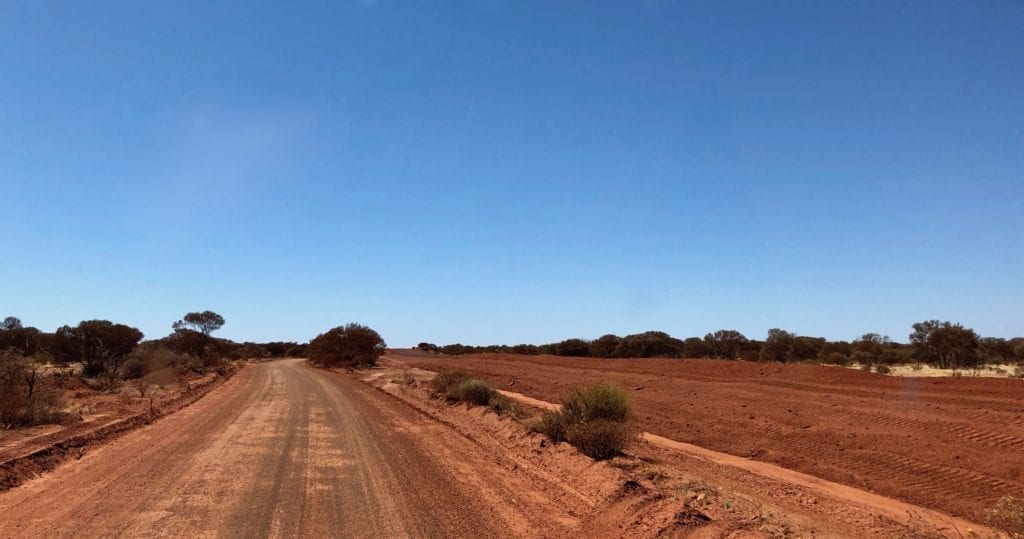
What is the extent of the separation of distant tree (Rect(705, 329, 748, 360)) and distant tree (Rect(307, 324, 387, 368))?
36189 mm

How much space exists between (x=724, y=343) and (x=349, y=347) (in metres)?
40.2

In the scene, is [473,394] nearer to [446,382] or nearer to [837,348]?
[446,382]

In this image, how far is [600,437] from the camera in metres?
12.7

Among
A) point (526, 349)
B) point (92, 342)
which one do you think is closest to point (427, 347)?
point (526, 349)

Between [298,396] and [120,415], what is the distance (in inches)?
357

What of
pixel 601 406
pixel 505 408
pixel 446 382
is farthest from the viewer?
pixel 446 382

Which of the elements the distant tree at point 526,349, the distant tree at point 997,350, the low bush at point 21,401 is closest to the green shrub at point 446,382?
the low bush at point 21,401

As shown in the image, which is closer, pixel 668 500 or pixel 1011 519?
pixel 1011 519

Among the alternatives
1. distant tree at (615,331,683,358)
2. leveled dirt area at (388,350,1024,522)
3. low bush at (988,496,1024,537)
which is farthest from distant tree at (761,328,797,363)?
low bush at (988,496,1024,537)

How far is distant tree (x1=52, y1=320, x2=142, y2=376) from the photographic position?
45.6 meters

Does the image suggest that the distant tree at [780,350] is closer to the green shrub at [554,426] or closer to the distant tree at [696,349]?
the distant tree at [696,349]

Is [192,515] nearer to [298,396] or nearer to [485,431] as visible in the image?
[485,431]

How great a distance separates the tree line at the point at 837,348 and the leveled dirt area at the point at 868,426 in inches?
530

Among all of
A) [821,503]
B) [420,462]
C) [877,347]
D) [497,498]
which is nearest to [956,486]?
[821,503]
